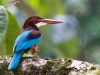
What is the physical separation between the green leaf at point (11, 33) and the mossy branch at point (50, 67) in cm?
34

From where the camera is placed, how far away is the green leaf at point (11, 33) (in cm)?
385

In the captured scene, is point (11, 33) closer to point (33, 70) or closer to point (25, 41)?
point (25, 41)

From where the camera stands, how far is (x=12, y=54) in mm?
4016

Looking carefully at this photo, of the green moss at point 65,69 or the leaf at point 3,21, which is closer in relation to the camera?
the green moss at point 65,69

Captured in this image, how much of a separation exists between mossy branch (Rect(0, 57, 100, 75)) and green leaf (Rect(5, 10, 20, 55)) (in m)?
0.34

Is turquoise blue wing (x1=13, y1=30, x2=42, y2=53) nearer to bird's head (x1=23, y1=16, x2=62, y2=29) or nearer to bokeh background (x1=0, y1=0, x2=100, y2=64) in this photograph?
bird's head (x1=23, y1=16, x2=62, y2=29)

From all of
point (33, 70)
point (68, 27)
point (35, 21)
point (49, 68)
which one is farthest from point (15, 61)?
point (68, 27)

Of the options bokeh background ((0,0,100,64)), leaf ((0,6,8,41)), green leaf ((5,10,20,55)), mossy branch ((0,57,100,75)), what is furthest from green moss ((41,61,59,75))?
bokeh background ((0,0,100,64))

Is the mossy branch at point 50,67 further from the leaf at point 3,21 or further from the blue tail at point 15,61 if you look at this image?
the leaf at point 3,21

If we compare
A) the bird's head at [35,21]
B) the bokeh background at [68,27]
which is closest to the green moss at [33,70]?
the bird's head at [35,21]

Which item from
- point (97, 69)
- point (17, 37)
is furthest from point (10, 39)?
point (97, 69)

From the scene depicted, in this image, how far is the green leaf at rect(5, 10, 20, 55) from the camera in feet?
12.6

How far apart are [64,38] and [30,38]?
299 cm

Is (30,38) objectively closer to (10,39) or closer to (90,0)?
(10,39)
